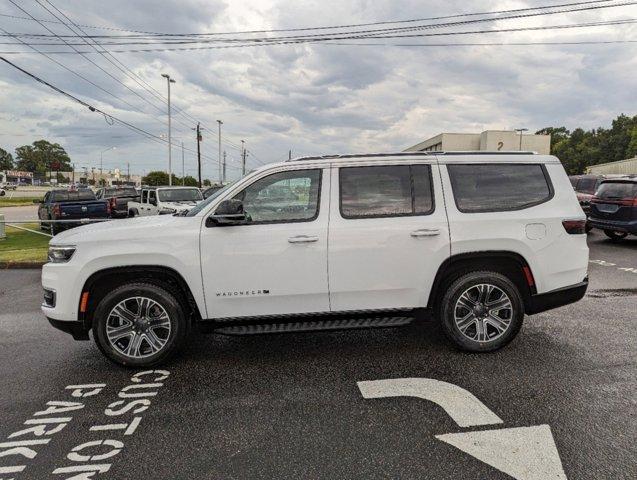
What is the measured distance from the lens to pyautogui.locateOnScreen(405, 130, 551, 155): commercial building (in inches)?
3078

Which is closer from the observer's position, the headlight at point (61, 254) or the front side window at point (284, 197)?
the headlight at point (61, 254)

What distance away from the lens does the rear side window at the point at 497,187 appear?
430 cm

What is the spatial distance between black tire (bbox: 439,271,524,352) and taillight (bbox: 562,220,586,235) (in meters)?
0.78

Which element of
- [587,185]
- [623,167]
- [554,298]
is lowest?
[554,298]

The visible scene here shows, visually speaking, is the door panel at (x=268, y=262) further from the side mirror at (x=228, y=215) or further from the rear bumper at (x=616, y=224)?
the rear bumper at (x=616, y=224)

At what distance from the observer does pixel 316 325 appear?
414 centimetres

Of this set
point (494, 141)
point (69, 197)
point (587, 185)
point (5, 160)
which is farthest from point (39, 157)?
point (587, 185)

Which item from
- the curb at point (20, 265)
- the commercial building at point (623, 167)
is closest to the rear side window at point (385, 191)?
the curb at point (20, 265)

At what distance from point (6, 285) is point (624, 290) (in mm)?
10746

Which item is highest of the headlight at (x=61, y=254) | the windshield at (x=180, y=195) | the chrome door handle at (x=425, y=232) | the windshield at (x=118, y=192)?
the windshield at (x=118, y=192)

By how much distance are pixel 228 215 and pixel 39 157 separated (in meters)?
184

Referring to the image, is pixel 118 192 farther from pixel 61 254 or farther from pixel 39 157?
pixel 39 157

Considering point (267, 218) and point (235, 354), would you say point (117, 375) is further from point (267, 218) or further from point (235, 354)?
point (267, 218)

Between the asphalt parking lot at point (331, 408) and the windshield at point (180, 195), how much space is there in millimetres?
12280
